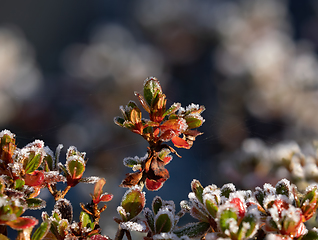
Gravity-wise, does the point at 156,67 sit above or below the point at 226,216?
above

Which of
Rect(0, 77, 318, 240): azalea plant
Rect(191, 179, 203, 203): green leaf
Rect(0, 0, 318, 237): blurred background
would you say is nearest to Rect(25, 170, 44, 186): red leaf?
Rect(0, 77, 318, 240): azalea plant

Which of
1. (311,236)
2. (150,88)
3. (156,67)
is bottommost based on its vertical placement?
(311,236)

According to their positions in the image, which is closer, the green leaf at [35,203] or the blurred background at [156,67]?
the green leaf at [35,203]

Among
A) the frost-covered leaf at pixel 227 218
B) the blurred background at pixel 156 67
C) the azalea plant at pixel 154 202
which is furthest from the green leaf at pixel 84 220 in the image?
the blurred background at pixel 156 67

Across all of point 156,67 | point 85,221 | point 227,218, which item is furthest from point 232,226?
point 156,67

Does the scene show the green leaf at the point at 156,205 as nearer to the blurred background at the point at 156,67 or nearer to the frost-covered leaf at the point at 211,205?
the frost-covered leaf at the point at 211,205

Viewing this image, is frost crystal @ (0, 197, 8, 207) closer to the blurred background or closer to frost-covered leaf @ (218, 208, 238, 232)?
frost-covered leaf @ (218, 208, 238, 232)

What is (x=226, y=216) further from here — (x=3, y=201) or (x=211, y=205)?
(x=3, y=201)

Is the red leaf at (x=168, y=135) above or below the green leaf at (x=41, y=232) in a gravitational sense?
above

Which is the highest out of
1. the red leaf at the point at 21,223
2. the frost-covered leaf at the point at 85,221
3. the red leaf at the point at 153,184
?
the red leaf at the point at 153,184
